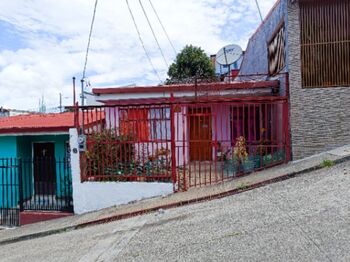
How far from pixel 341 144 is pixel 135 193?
16.5ft

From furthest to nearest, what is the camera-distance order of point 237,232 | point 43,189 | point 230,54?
1. point 230,54
2. point 43,189
3. point 237,232

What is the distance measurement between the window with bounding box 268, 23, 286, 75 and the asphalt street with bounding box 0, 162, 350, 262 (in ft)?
14.0

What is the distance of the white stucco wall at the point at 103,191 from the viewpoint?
9.86 meters

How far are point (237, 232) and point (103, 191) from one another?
4.80 meters

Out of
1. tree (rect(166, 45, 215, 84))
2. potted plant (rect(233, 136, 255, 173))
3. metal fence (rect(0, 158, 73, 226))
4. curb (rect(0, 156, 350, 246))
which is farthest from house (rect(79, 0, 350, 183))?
tree (rect(166, 45, 215, 84))

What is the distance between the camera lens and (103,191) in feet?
33.1

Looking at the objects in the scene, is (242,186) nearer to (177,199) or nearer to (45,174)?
(177,199)

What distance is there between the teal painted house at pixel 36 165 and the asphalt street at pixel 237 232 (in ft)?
7.83

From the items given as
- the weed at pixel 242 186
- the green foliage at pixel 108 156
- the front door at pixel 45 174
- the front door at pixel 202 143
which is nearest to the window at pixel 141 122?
the green foliage at pixel 108 156

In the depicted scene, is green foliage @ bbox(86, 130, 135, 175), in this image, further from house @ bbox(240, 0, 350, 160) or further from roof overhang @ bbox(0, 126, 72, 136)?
house @ bbox(240, 0, 350, 160)

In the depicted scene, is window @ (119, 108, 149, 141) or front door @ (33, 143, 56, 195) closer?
window @ (119, 108, 149, 141)

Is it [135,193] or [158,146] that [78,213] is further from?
[158,146]

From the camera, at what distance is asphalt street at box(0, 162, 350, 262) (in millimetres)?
Answer: 5238

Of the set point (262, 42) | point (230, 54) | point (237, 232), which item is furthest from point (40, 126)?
point (237, 232)
